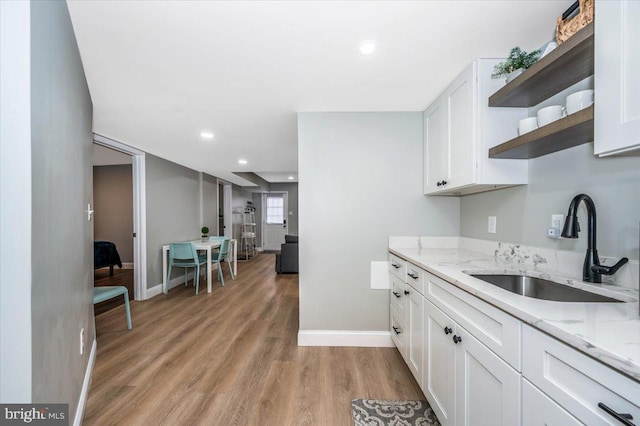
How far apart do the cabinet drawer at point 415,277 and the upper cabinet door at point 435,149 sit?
71cm

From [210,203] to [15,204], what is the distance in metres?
5.46

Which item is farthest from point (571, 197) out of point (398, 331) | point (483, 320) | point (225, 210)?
point (225, 210)

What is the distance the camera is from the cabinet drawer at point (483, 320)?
87cm

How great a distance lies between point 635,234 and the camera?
1.05 metres

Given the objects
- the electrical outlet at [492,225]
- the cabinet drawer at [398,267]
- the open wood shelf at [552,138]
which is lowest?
the cabinet drawer at [398,267]

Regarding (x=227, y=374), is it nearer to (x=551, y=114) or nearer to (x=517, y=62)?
(x=551, y=114)

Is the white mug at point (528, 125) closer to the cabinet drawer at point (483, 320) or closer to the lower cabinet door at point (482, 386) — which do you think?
the cabinet drawer at point (483, 320)

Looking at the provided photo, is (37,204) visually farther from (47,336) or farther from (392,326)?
(392,326)

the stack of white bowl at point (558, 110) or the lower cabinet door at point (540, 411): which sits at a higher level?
the stack of white bowl at point (558, 110)

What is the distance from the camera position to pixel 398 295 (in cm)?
213

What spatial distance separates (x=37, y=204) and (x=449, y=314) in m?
1.80

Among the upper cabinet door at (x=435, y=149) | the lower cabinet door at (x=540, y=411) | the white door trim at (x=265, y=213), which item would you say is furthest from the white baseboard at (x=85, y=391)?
the white door trim at (x=265, y=213)

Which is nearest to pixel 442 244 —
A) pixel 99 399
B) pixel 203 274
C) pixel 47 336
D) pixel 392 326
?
pixel 392 326

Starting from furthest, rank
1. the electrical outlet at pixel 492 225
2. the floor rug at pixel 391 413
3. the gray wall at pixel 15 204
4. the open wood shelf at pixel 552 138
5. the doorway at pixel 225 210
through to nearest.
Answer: the doorway at pixel 225 210, the electrical outlet at pixel 492 225, the floor rug at pixel 391 413, the open wood shelf at pixel 552 138, the gray wall at pixel 15 204
